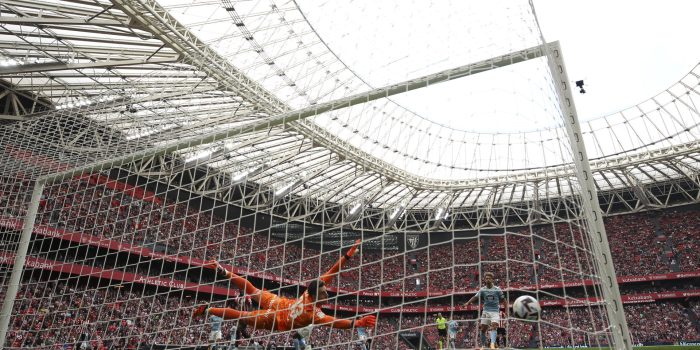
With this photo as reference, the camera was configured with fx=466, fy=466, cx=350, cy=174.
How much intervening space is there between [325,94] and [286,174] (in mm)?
6620

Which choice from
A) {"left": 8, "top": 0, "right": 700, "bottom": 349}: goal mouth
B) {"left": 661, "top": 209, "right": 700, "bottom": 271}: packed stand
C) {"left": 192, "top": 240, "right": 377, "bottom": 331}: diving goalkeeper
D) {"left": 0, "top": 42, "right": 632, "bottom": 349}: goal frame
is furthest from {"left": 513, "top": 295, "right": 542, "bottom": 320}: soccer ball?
{"left": 661, "top": 209, "right": 700, "bottom": 271}: packed stand

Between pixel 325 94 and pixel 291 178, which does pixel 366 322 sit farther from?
pixel 291 178

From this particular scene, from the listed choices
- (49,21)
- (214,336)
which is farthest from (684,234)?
(49,21)

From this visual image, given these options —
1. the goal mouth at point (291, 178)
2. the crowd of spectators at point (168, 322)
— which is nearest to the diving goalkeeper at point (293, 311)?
the goal mouth at point (291, 178)

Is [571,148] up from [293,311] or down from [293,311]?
up

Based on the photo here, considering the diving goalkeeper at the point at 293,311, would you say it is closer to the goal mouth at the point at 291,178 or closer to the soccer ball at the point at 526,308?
the goal mouth at the point at 291,178

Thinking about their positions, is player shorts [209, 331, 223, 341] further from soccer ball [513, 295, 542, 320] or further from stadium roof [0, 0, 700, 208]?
soccer ball [513, 295, 542, 320]

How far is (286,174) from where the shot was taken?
1054 inches

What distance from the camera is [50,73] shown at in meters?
15.5

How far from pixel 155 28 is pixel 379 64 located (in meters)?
11.4

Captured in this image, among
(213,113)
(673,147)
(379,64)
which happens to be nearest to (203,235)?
(213,113)

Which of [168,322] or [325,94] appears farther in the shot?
[325,94]

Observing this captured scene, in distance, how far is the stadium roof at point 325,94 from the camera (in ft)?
42.7

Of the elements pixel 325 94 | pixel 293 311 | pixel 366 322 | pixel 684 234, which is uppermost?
pixel 325 94
